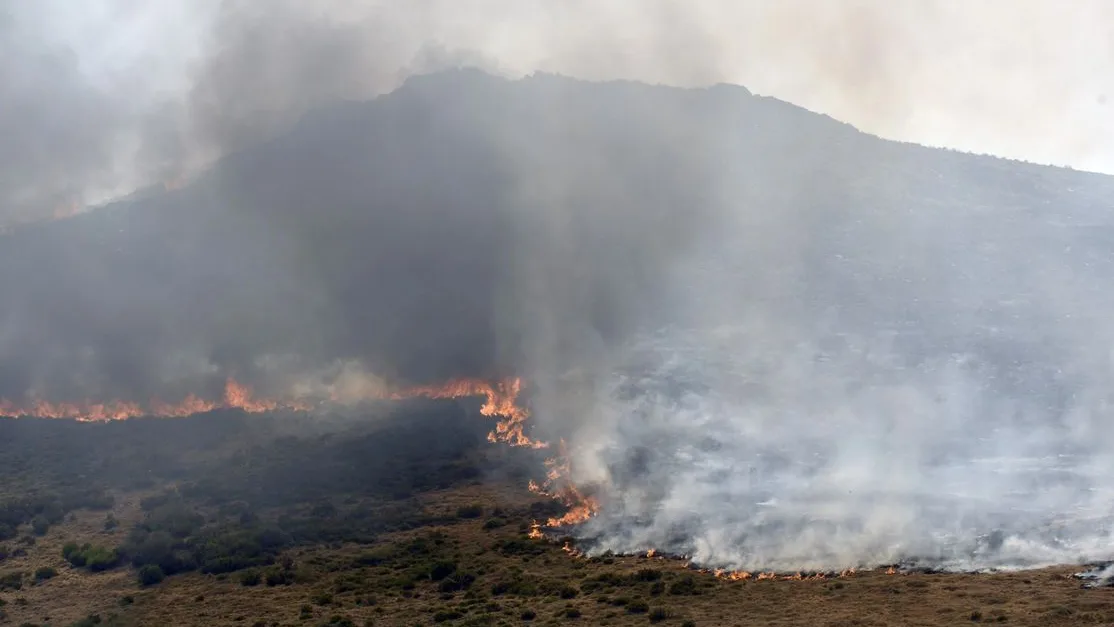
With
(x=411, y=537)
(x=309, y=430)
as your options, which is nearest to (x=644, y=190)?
(x=309, y=430)

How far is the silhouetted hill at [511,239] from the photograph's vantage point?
344ft

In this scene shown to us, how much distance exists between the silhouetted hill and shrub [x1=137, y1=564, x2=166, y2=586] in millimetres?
43657

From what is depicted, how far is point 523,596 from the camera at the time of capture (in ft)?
185

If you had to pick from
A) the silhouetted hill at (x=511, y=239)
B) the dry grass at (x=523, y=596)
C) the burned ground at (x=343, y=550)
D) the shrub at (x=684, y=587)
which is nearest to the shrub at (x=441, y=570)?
the burned ground at (x=343, y=550)

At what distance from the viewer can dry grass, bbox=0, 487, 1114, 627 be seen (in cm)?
4722

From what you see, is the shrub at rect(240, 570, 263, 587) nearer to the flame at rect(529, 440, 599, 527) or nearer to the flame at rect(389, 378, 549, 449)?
the flame at rect(529, 440, 599, 527)

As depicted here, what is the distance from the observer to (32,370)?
10706cm

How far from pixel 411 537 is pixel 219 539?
13.1 metres

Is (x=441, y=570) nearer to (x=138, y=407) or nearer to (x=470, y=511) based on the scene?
(x=470, y=511)

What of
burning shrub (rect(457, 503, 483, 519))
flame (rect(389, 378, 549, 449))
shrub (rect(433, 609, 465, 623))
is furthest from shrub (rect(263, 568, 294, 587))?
flame (rect(389, 378, 549, 449))

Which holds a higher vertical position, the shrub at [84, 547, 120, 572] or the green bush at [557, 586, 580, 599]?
the shrub at [84, 547, 120, 572]

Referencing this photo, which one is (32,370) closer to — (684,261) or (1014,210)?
(684,261)

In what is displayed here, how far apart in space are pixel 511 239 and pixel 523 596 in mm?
66531

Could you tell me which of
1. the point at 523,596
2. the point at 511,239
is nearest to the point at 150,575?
the point at 523,596
